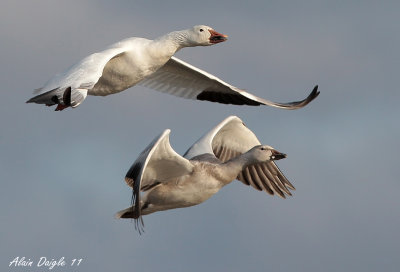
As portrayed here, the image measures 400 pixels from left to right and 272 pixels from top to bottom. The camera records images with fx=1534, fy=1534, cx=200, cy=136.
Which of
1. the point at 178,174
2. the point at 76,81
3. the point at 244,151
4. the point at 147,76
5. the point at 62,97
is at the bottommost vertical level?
the point at 244,151

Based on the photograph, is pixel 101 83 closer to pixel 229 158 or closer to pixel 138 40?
pixel 138 40

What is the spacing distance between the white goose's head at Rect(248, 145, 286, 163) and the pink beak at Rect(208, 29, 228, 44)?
6.09 ft

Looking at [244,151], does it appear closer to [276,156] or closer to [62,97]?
[276,156]

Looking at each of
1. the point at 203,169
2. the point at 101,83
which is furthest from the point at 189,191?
the point at 101,83

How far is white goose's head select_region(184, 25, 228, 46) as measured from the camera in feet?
76.9

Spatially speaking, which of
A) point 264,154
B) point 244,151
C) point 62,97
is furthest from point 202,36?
point 62,97

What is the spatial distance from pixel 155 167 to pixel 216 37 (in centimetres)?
221

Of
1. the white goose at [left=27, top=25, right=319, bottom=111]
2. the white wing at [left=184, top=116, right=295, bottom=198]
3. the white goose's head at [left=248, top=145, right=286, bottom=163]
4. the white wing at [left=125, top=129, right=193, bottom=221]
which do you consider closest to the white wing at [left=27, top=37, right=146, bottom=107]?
the white goose at [left=27, top=25, right=319, bottom=111]

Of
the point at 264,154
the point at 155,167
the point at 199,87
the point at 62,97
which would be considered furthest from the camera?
the point at 199,87

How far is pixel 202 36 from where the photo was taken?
77.2ft

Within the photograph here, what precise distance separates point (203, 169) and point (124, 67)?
201 cm

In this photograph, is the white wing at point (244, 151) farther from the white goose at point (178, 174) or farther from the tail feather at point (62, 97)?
the tail feather at point (62, 97)

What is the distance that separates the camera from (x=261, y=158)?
78.5 feet

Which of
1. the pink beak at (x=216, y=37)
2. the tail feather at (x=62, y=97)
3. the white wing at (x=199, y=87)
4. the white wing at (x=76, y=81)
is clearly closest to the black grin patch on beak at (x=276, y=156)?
A: the white wing at (x=199, y=87)
